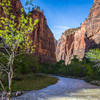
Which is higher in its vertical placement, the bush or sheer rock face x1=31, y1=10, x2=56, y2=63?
sheer rock face x1=31, y1=10, x2=56, y2=63

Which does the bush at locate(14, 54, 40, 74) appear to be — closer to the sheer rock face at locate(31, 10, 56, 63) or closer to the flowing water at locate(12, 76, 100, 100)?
the flowing water at locate(12, 76, 100, 100)

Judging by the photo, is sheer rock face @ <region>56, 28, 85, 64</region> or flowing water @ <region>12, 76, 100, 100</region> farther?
sheer rock face @ <region>56, 28, 85, 64</region>

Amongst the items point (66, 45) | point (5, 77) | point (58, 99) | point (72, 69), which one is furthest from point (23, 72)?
point (66, 45)

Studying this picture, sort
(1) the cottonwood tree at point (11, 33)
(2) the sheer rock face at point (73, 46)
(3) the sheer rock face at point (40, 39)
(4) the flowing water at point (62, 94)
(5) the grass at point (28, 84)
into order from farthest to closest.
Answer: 1. (2) the sheer rock face at point (73, 46)
2. (3) the sheer rock face at point (40, 39)
3. (5) the grass at point (28, 84)
4. (4) the flowing water at point (62, 94)
5. (1) the cottonwood tree at point (11, 33)

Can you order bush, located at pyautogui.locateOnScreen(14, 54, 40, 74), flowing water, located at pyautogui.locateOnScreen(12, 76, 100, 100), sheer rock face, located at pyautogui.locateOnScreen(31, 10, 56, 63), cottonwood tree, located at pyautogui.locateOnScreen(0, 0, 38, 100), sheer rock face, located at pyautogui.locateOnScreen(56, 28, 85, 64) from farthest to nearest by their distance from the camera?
1. sheer rock face, located at pyautogui.locateOnScreen(56, 28, 85, 64)
2. sheer rock face, located at pyautogui.locateOnScreen(31, 10, 56, 63)
3. bush, located at pyautogui.locateOnScreen(14, 54, 40, 74)
4. flowing water, located at pyautogui.locateOnScreen(12, 76, 100, 100)
5. cottonwood tree, located at pyautogui.locateOnScreen(0, 0, 38, 100)

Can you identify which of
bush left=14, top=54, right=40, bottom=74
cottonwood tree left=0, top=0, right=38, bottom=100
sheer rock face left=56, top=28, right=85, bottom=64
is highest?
sheer rock face left=56, top=28, right=85, bottom=64

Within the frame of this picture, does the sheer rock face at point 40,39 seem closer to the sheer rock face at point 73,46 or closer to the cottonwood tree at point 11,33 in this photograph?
the sheer rock face at point 73,46

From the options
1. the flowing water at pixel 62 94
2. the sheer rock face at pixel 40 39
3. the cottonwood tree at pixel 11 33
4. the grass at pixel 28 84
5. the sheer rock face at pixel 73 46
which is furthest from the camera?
the sheer rock face at pixel 73 46

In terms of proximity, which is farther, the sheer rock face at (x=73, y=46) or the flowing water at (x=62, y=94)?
the sheer rock face at (x=73, y=46)

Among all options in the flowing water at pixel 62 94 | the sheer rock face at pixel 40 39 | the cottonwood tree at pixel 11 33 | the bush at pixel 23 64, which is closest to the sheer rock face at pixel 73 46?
the sheer rock face at pixel 40 39

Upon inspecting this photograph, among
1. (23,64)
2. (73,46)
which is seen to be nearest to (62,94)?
(23,64)

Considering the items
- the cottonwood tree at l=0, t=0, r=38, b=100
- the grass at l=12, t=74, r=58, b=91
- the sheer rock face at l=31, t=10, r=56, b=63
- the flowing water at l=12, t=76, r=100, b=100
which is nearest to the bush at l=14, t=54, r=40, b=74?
the grass at l=12, t=74, r=58, b=91

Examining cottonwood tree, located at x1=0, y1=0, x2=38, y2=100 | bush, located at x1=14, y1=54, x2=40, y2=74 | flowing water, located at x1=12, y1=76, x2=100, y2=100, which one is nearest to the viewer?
cottonwood tree, located at x1=0, y1=0, x2=38, y2=100

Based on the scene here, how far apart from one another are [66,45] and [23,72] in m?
72.5
